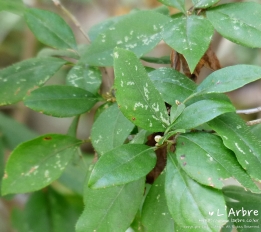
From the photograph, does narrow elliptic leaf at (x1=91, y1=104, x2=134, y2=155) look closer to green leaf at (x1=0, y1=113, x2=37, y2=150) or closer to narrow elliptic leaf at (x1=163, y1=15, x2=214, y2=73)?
narrow elliptic leaf at (x1=163, y1=15, x2=214, y2=73)

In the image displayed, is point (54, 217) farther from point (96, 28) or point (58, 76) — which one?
point (58, 76)

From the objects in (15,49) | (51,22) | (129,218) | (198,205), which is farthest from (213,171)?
(15,49)

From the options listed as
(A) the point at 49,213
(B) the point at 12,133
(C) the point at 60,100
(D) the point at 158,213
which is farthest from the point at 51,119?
(D) the point at 158,213

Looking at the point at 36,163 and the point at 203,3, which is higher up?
the point at 203,3

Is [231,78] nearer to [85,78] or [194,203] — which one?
[194,203]

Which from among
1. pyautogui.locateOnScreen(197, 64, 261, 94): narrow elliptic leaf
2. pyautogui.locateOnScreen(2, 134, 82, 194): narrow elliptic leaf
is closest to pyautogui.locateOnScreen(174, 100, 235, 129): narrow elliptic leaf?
pyautogui.locateOnScreen(197, 64, 261, 94): narrow elliptic leaf
